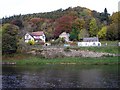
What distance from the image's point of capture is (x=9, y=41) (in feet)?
196

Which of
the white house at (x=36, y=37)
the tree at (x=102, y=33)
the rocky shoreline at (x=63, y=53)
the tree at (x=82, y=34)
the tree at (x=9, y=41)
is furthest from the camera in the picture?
the white house at (x=36, y=37)

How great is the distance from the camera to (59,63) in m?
57.0

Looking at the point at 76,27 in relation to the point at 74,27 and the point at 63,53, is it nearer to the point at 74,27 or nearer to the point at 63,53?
the point at 74,27

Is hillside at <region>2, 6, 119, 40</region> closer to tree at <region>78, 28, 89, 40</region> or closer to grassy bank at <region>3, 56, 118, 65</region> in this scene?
tree at <region>78, 28, 89, 40</region>

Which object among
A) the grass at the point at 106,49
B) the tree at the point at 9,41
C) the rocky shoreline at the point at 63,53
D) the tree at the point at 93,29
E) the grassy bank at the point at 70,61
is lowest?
the grassy bank at the point at 70,61

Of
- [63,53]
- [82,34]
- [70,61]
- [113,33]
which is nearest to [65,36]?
[82,34]

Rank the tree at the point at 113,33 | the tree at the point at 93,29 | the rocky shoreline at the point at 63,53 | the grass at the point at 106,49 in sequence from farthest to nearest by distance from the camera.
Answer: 1. the tree at the point at 93,29
2. the tree at the point at 113,33
3. the grass at the point at 106,49
4. the rocky shoreline at the point at 63,53

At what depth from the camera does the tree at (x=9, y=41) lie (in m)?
59.9

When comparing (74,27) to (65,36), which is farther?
(74,27)

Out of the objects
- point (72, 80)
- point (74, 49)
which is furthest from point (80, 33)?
point (72, 80)

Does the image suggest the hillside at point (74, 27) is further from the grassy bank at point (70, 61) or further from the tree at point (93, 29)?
the grassy bank at point (70, 61)

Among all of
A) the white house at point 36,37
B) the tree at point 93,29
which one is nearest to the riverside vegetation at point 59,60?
the white house at point 36,37

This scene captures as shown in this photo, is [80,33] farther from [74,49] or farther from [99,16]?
[99,16]

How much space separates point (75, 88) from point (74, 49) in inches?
1331
